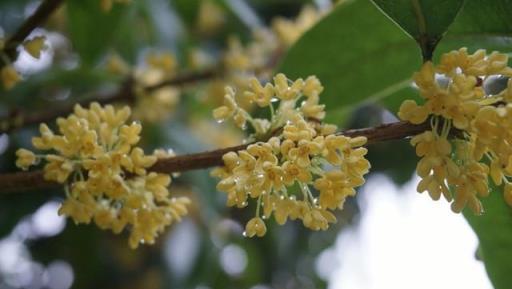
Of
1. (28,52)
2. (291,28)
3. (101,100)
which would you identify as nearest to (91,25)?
(101,100)

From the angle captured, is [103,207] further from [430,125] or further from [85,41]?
[85,41]

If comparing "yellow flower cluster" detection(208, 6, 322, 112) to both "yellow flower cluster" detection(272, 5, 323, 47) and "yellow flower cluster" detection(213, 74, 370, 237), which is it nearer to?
"yellow flower cluster" detection(272, 5, 323, 47)

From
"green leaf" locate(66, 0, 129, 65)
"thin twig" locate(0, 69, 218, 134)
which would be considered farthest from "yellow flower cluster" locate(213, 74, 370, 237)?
"green leaf" locate(66, 0, 129, 65)

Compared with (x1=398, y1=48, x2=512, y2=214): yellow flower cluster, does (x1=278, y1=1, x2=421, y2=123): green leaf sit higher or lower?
higher

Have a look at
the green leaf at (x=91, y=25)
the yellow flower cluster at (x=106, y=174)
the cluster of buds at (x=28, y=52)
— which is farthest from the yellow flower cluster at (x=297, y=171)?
the green leaf at (x=91, y=25)

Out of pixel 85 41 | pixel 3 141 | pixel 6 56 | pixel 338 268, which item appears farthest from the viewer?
pixel 338 268

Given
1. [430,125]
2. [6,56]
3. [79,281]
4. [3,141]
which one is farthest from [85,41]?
[430,125]

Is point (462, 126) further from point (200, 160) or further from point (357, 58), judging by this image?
point (357, 58)
